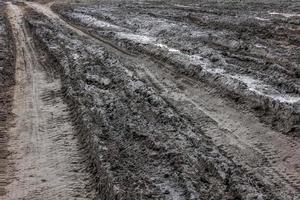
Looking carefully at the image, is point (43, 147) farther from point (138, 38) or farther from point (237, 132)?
point (138, 38)

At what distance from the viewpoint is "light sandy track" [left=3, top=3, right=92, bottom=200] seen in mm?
5500

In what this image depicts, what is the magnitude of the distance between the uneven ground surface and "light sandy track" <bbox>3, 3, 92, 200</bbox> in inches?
0.8

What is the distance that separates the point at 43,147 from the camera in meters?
6.63

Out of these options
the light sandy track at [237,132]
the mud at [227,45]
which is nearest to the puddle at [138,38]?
the mud at [227,45]

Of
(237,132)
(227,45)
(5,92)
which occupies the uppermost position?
(227,45)

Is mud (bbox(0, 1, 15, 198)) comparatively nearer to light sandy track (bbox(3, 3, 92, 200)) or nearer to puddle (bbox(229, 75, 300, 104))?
light sandy track (bbox(3, 3, 92, 200))

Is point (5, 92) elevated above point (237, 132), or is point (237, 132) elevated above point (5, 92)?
point (237, 132)

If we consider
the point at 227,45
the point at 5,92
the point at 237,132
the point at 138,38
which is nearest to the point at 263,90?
the point at 237,132

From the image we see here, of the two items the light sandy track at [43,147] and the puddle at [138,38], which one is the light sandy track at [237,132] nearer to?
the light sandy track at [43,147]

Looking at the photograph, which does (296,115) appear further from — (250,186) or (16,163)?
(16,163)

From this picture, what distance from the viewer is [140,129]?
263 inches

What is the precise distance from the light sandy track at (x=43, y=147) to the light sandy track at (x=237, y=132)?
1.87m

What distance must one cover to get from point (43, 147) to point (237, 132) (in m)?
2.79

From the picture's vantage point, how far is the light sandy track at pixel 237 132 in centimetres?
551
